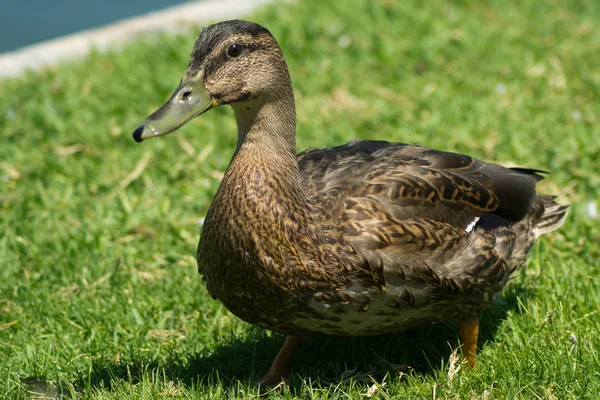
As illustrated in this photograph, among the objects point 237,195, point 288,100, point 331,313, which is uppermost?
point 288,100

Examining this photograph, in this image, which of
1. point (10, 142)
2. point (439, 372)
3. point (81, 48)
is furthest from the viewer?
point (81, 48)

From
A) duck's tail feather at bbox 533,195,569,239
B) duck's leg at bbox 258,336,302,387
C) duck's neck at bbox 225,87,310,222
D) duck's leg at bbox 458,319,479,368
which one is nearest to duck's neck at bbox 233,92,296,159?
duck's neck at bbox 225,87,310,222

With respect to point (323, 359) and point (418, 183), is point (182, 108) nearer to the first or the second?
point (418, 183)

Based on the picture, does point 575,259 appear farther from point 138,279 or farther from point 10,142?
point 10,142

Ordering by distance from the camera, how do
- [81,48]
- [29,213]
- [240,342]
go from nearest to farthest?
[240,342] → [29,213] → [81,48]

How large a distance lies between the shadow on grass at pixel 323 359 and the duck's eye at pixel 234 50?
1247mm

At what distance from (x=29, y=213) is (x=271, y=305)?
2451 millimetres

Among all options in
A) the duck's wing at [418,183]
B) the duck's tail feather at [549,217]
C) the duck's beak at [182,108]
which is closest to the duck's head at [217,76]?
the duck's beak at [182,108]

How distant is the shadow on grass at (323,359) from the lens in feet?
11.8

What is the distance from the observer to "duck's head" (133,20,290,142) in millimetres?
3219

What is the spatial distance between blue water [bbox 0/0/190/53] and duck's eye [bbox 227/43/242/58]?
26.6ft

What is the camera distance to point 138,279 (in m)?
4.50

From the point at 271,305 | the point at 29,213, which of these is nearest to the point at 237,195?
the point at 271,305

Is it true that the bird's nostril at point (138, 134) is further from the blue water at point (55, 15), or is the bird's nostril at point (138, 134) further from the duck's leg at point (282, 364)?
the blue water at point (55, 15)
